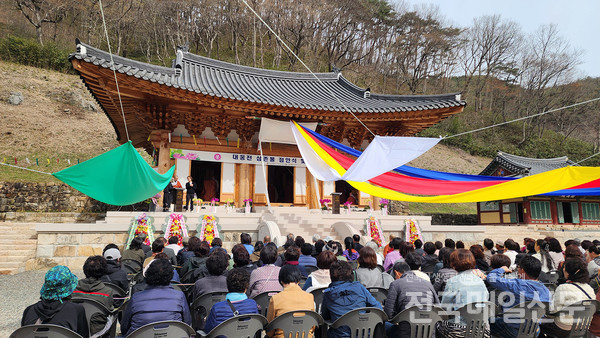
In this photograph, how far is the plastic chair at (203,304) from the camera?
349 centimetres

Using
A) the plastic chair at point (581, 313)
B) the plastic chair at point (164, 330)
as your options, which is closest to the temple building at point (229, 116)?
the plastic chair at point (581, 313)

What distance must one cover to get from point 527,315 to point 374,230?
25.0ft

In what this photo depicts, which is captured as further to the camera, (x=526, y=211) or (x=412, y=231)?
(x=526, y=211)

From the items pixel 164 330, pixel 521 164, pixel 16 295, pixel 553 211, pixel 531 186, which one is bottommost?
pixel 16 295

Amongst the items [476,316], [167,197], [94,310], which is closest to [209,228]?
[167,197]

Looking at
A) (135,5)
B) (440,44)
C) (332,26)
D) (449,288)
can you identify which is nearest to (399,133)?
(449,288)

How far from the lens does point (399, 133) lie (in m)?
14.1

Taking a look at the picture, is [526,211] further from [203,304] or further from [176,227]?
[203,304]

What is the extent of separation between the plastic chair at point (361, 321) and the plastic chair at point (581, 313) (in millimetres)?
1855

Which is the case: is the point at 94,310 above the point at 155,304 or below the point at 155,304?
below

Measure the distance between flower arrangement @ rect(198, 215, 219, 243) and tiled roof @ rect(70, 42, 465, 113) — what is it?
3.76 m

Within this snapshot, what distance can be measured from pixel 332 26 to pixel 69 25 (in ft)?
85.3

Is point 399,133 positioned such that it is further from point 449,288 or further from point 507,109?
point 507,109

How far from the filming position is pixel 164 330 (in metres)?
2.61
